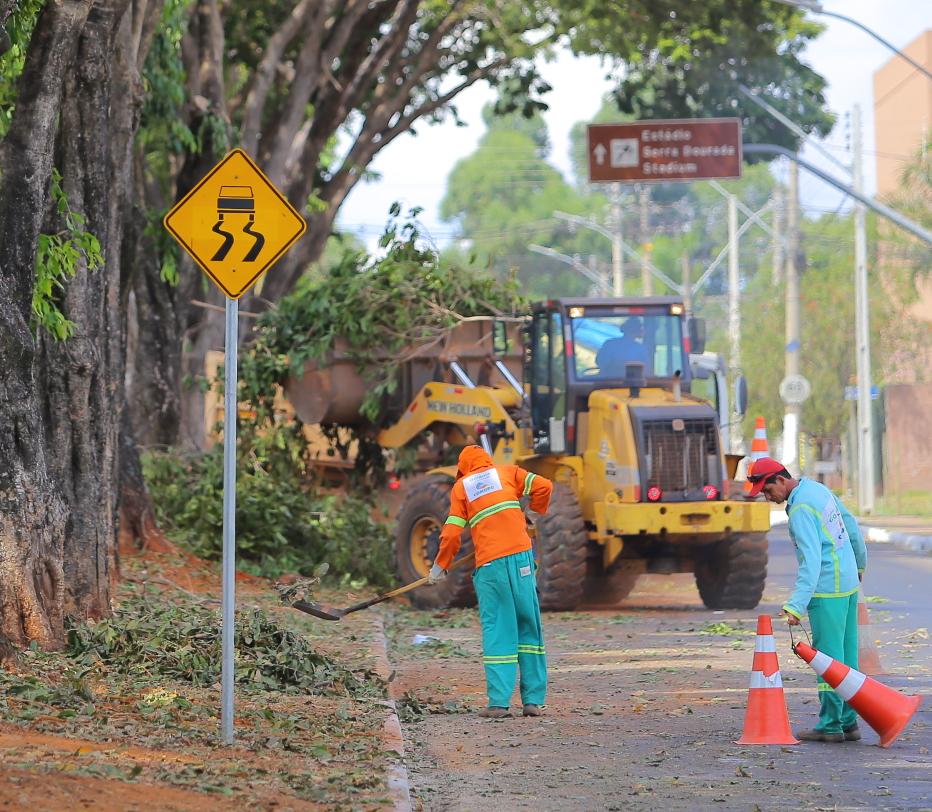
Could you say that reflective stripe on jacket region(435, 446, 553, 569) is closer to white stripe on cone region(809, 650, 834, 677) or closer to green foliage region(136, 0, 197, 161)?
white stripe on cone region(809, 650, 834, 677)

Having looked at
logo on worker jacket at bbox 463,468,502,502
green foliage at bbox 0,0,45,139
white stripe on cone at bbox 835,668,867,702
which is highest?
green foliage at bbox 0,0,45,139

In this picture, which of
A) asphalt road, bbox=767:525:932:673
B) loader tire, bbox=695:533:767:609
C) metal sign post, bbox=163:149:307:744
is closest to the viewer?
metal sign post, bbox=163:149:307:744

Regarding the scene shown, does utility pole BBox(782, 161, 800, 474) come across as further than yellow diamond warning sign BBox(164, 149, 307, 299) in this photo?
Yes

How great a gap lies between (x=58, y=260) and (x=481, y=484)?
347 cm

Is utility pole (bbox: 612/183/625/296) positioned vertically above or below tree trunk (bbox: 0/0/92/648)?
above

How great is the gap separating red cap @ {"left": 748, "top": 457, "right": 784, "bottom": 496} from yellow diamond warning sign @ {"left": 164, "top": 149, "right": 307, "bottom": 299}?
2.89m

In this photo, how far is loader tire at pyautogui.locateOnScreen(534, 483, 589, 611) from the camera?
57.0 ft

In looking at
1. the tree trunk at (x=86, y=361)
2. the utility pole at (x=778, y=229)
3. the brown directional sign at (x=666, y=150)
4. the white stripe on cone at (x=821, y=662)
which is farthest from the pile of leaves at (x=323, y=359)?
the utility pole at (x=778, y=229)

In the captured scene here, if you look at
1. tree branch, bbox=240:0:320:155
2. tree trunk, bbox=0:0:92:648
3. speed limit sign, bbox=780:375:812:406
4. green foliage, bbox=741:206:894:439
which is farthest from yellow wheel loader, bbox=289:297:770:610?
green foliage, bbox=741:206:894:439

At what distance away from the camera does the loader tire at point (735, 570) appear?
18.1 metres

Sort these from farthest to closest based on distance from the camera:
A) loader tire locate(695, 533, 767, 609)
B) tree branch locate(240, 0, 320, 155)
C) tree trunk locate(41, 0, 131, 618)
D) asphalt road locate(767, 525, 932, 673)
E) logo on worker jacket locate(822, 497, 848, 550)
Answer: tree branch locate(240, 0, 320, 155) < loader tire locate(695, 533, 767, 609) < asphalt road locate(767, 525, 932, 673) < tree trunk locate(41, 0, 131, 618) < logo on worker jacket locate(822, 497, 848, 550)

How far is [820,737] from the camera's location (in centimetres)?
1014

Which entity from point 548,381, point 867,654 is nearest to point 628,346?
point 548,381

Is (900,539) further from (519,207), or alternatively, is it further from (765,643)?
(519,207)
